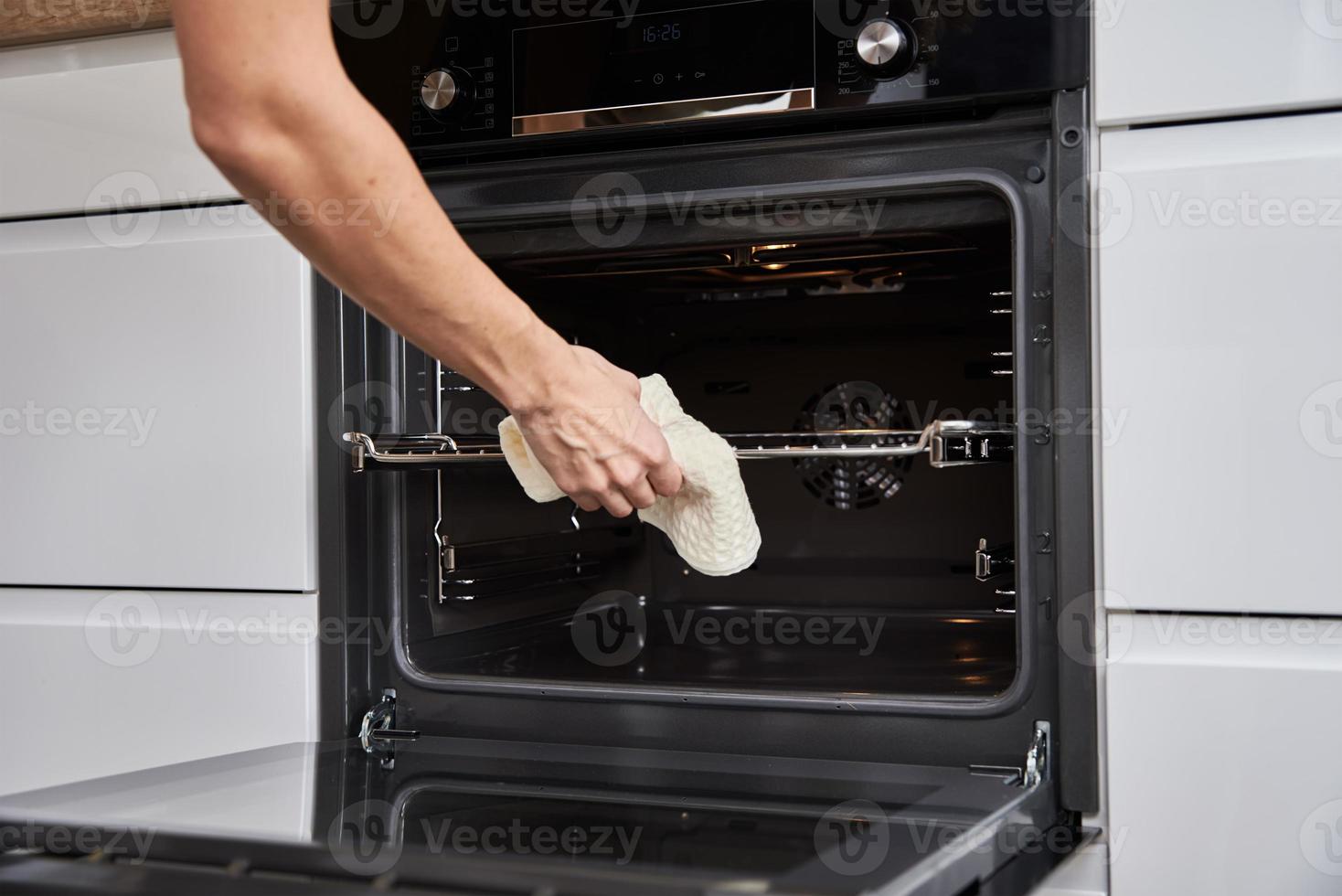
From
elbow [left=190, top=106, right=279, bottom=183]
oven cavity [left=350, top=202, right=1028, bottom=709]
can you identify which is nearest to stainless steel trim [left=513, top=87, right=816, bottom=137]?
oven cavity [left=350, top=202, right=1028, bottom=709]

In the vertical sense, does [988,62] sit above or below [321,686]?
above

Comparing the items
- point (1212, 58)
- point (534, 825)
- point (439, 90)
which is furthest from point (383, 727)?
point (1212, 58)

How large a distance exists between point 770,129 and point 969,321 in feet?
1.59

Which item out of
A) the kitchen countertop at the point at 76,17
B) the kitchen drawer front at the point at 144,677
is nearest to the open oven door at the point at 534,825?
the kitchen drawer front at the point at 144,677

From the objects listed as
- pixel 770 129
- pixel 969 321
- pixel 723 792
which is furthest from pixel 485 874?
pixel 969 321

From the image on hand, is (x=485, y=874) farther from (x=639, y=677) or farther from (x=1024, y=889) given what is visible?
(x=639, y=677)

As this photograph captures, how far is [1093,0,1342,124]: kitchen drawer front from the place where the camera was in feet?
3.01

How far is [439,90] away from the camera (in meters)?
1.12

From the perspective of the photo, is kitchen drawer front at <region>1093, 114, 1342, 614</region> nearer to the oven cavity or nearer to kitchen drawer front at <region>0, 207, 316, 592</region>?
the oven cavity

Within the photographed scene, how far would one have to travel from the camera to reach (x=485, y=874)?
26.0 inches

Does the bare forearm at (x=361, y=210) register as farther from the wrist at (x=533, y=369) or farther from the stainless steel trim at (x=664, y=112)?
the stainless steel trim at (x=664, y=112)

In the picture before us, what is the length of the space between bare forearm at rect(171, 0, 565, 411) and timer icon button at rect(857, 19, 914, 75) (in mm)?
397

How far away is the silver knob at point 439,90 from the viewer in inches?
44.0

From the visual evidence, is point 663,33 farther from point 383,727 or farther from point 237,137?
point 383,727
